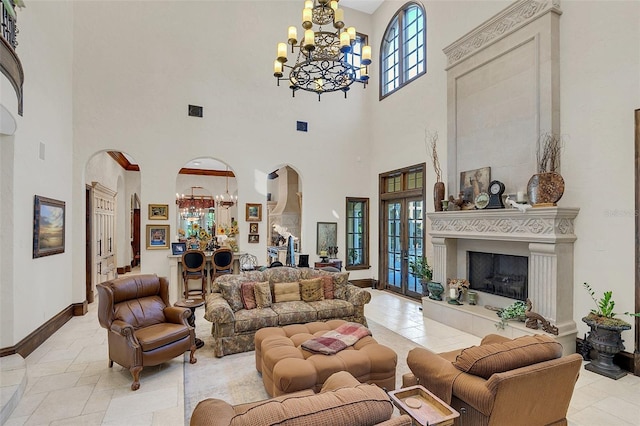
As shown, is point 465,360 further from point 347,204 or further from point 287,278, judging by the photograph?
point 347,204

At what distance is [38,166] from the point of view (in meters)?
4.60

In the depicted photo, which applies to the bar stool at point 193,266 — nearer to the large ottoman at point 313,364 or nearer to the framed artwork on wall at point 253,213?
the framed artwork on wall at point 253,213

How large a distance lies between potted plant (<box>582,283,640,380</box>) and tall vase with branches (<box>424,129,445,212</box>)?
2.72 m

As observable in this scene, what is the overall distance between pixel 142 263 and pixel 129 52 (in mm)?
4202

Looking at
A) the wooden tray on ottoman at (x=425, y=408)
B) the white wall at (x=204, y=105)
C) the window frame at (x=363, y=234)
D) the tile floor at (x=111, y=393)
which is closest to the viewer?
the wooden tray on ottoman at (x=425, y=408)

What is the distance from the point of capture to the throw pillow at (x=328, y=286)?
5.06 m

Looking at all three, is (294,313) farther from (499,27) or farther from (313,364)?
(499,27)

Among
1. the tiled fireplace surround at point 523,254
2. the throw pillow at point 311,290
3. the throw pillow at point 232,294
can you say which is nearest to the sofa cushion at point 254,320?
the throw pillow at point 232,294

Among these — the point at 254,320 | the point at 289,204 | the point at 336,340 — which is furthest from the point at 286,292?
the point at 289,204

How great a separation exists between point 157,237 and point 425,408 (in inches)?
243

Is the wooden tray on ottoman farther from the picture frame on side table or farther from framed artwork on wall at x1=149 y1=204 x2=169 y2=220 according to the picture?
framed artwork on wall at x1=149 y1=204 x2=169 y2=220

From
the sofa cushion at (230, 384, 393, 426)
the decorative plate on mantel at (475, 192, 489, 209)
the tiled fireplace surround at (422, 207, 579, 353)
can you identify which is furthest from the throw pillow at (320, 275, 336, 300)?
the sofa cushion at (230, 384, 393, 426)

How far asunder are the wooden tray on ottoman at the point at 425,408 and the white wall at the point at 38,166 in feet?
14.2

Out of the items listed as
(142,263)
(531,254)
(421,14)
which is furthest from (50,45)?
(531,254)
